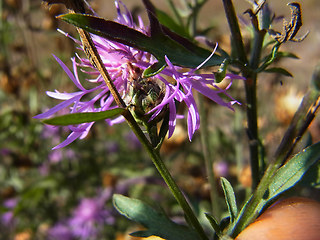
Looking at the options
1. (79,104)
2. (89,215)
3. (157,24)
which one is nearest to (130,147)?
(89,215)

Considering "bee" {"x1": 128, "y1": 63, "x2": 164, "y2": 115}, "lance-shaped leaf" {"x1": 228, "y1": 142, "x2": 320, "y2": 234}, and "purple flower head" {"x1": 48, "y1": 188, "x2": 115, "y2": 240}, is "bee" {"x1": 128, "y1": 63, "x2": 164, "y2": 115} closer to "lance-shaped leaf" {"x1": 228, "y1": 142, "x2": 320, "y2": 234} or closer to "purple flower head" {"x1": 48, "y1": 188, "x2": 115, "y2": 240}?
"lance-shaped leaf" {"x1": 228, "y1": 142, "x2": 320, "y2": 234}

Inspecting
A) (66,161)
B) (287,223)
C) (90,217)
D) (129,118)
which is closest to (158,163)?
(129,118)

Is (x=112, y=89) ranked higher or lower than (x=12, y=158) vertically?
higher

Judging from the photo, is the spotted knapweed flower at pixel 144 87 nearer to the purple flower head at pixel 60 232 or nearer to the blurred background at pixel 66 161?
the blurred background at pixel 66 161

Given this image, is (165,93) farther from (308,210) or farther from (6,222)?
(6,222)

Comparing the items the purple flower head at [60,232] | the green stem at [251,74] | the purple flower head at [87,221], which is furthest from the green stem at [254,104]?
the purple flower head at [60,232]

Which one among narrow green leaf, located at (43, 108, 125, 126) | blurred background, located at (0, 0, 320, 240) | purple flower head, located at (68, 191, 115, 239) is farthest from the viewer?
purple flower head, located at (68, 191, 115, 239)

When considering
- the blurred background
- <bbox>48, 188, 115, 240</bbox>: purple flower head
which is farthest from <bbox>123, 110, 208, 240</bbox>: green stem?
<bbox>48, 188, 115, 240</bbox>: purple flower head

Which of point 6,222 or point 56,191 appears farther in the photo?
point 6,222
